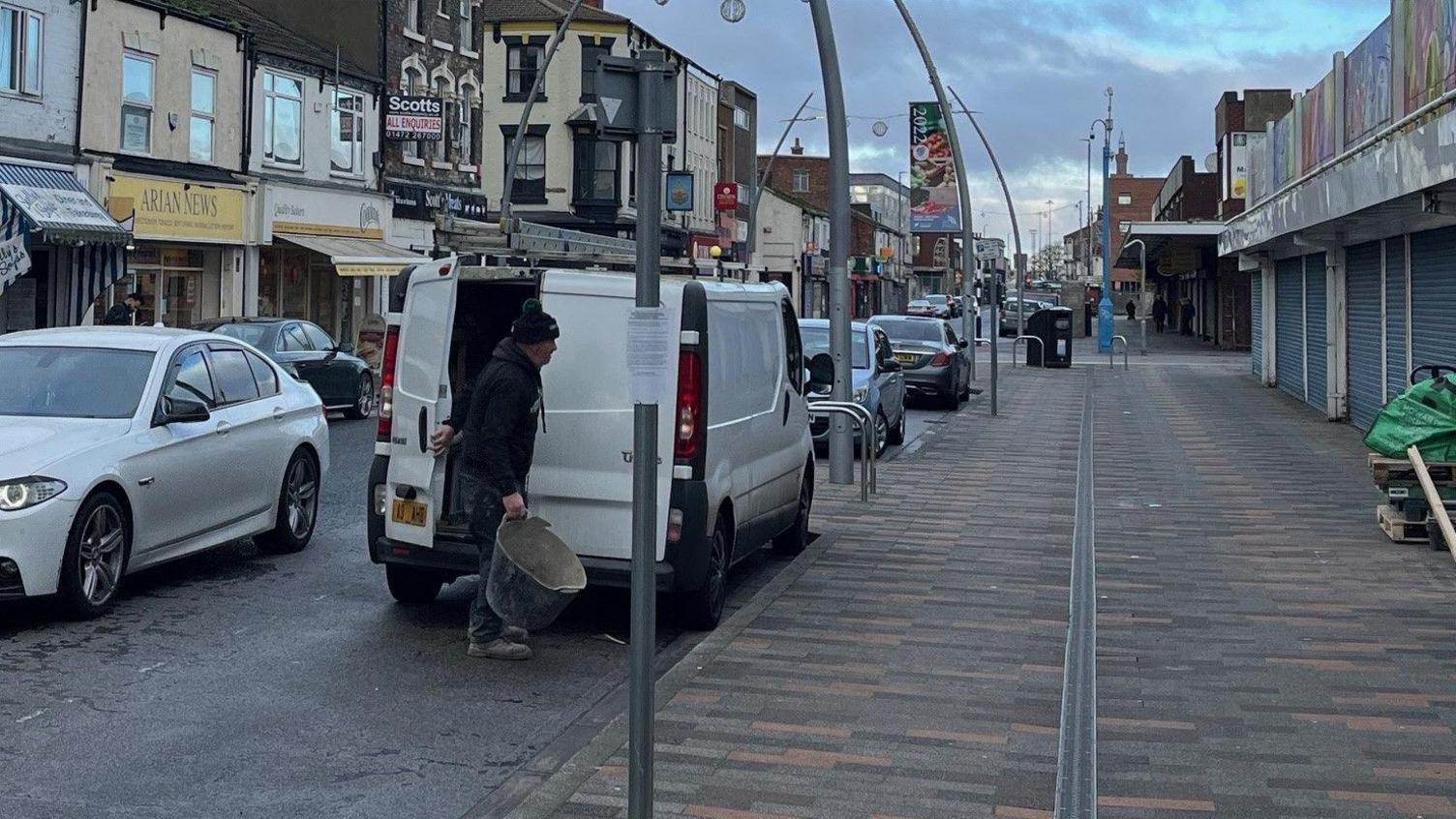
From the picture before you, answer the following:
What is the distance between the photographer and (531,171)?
5778cm

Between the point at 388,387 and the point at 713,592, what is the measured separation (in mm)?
2030

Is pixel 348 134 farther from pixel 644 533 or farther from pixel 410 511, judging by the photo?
pixel 644 533

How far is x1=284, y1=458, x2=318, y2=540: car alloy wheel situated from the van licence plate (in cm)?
260

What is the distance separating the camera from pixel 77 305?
2831cm

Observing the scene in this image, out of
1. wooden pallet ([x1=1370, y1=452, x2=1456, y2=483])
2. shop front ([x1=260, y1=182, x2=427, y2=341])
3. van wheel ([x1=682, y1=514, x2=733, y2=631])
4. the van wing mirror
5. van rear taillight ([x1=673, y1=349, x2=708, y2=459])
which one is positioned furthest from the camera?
shop front ([x1=260, y1=182, x2=427, y2=341])

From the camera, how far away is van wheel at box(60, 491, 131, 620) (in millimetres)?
8539

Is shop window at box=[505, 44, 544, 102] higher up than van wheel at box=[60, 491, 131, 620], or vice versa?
shop window at box=[505, 44, 544, 102]

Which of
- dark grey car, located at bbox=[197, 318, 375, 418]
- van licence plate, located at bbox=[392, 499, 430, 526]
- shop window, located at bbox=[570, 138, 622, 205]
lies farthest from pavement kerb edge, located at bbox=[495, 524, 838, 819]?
shop window, located at bbox=[570, 138, 622, 205]

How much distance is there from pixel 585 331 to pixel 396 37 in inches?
1344

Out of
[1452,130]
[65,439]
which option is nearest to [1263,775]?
[65,439]

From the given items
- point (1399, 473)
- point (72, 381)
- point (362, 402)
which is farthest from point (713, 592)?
point (362, 402)

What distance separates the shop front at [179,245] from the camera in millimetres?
29531

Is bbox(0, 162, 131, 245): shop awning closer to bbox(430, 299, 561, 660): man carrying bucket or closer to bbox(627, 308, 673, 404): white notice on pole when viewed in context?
bbox(430, 299, 561, 660): man carrying bucket

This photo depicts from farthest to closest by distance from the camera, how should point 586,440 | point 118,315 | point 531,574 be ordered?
point 118,315 < point 586,440 < point 531,574
